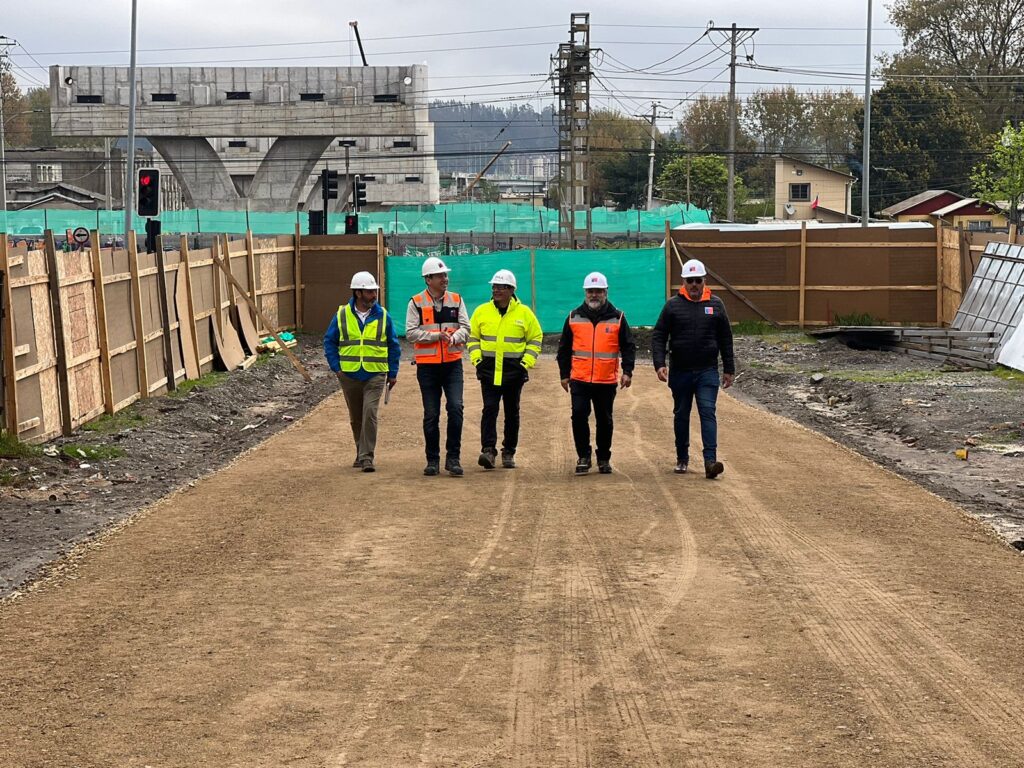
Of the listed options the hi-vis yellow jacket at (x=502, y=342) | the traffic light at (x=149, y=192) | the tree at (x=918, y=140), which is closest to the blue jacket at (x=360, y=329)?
the hi-vis yellow jacket at (x=502, y=342)

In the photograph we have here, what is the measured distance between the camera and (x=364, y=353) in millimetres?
14203

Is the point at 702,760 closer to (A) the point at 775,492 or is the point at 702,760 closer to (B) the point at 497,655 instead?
(B) the point at 497,655

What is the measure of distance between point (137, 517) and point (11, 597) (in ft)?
9.14

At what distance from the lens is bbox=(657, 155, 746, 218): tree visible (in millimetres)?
95250

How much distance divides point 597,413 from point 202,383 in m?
9.85

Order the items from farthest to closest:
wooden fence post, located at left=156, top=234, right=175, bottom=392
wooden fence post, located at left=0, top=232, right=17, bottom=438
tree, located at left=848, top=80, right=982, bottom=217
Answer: tree, located at left=848, top=80, right=982, bottom=217 < wooden fence post, located at left=156, top=234, right=175, bottom=392 < wooden fence post, located at left=0, top=232, right=17, bottom=438

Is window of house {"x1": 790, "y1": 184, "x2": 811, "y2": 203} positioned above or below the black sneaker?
above

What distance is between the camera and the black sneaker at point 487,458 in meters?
14.1

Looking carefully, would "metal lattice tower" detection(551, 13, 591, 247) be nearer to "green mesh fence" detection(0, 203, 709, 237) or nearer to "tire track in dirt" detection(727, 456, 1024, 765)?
"green mesh fence" detection(0, 203, 709, 237)

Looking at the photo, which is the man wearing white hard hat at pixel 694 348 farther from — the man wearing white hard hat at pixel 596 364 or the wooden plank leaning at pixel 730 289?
the wooden plank leaning at pixel 730 289

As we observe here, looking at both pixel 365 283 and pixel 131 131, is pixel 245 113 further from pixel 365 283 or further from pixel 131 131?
pixel 365 283

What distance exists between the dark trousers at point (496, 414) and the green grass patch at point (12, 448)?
451cm

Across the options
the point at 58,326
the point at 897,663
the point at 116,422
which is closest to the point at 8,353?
the point at 58,326

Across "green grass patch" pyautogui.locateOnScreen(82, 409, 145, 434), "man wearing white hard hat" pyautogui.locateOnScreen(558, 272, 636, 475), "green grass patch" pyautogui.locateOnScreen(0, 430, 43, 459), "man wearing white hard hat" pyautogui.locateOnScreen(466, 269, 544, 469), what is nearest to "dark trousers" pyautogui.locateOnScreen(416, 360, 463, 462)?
"man wearing white hard hat" pyautogui.locateOnScreen(466, 269, 544, 469)
